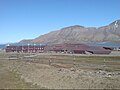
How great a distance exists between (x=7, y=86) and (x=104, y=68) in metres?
Result: 18.3

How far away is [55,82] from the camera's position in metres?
23.2

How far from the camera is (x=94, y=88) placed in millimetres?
19922

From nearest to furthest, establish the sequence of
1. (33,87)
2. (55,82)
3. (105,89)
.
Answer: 1. (105,89)
2. (33,87)
3. (55,82)

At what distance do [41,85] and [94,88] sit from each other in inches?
188

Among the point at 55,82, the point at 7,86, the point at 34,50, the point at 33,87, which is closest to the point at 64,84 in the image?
the point at 55,82

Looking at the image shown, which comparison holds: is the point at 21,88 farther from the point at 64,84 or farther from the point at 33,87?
the point at 64,84

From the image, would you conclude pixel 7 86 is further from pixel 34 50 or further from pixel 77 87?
pixel 34 50

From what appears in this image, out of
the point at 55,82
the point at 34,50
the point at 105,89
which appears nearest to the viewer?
the point at 105,89

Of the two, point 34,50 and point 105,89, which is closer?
point 105,89

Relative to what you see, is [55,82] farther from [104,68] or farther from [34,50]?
[34,50]

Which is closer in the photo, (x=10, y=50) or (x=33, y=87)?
(x=33, y=87)

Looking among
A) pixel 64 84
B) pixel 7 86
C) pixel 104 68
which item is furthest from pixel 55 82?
pixel 104 68

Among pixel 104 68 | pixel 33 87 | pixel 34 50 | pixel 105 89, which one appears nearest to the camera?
pixel 105 89

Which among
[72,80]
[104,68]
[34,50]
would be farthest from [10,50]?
[72,80]
